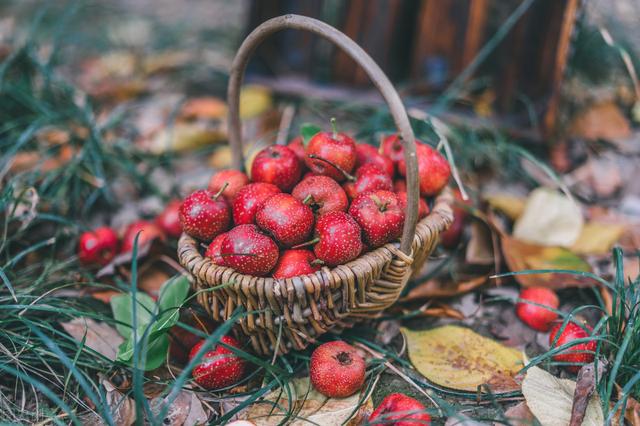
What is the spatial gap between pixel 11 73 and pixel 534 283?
2.96 meters

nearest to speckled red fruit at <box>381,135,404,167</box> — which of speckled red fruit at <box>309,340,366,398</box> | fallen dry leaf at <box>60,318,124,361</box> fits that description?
speckled red fruit at <box>309,340,366,398</box>

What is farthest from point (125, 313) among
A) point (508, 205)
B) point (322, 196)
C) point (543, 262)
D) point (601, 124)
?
point (601, 124)

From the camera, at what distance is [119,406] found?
5.25ft

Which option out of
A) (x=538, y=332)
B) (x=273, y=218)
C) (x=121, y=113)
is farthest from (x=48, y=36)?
(x=538, y=332)

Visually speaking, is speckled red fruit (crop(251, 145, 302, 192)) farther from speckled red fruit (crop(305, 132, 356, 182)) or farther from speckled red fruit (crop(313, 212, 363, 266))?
speckled red fruit (crop(313, 212, 363, 266))

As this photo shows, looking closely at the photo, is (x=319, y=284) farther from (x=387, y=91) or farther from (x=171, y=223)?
(x=171, y=223)

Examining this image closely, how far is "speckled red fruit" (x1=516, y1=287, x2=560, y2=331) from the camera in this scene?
1.92m

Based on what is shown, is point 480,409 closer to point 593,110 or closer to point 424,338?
point 424,338

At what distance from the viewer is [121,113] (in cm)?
294

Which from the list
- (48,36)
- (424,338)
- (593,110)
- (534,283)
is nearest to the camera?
(424,338)

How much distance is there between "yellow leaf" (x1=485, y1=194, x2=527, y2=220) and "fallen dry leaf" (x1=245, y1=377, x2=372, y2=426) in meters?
1.26

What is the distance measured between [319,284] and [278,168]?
1.65 feet

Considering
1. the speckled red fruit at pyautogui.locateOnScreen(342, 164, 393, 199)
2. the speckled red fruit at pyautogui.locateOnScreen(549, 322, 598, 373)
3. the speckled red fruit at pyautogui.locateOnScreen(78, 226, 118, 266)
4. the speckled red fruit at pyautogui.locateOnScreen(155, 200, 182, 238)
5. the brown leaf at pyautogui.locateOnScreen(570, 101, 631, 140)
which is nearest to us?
the speckled red fruit at pyautogui.locateOnScreen(549, 322, 598, 373)

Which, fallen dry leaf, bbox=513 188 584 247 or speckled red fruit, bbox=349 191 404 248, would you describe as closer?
speckled red fruit, bbox=349 191 404 248
